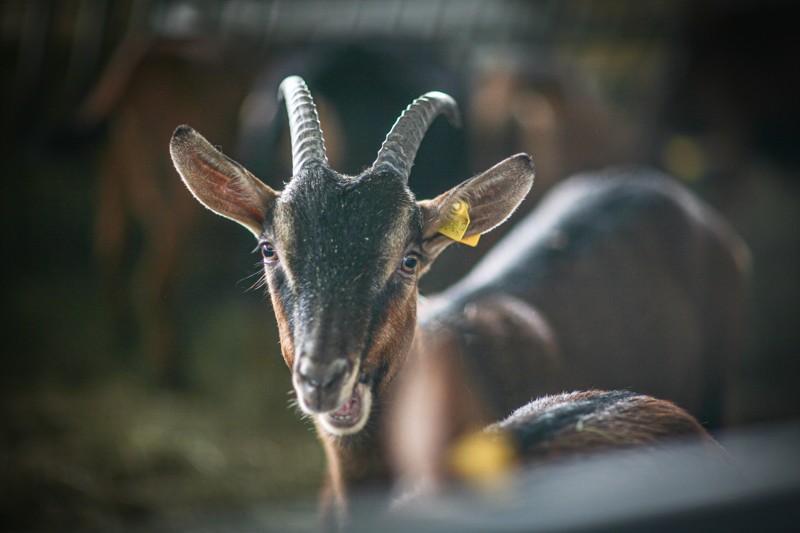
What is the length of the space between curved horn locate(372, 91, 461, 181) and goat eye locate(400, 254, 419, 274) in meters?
0.16

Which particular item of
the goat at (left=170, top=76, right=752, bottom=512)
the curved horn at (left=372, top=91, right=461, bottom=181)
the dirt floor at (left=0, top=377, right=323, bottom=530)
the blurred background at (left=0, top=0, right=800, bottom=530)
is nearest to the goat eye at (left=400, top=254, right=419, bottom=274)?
the goat at (left=170, top=76, right=752, bottom=512)

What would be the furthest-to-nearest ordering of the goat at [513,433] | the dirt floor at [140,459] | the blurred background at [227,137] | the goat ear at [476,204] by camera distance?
the dirt floor at [140,459], the blurred background at [227,137], the goat ear at [476,204], the goat at [513,433]

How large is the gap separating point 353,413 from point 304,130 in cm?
48

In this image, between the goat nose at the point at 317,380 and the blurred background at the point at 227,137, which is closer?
the goat nose at the point at 317,380

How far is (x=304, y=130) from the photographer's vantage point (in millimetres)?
1128

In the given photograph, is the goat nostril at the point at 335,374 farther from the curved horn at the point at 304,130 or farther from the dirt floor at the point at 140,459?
the dirt floor at the point at 140,459

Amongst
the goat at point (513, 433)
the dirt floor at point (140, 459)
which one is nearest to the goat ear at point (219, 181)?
the goat at point (513, 433)

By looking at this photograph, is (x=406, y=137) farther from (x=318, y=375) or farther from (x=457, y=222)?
(x=318, y=375)

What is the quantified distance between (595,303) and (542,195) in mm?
466

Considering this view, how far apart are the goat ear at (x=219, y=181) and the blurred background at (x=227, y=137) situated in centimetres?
44

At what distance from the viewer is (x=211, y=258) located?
163 centimetres

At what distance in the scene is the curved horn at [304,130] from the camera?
112 cm

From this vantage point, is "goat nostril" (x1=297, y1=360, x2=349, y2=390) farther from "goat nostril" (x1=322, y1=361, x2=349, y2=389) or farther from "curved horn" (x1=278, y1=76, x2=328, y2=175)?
"curved horn" (x1=278, y1=76, x2=328, y2=175)

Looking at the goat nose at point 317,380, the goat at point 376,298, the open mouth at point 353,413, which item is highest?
the goat at point 376,298
